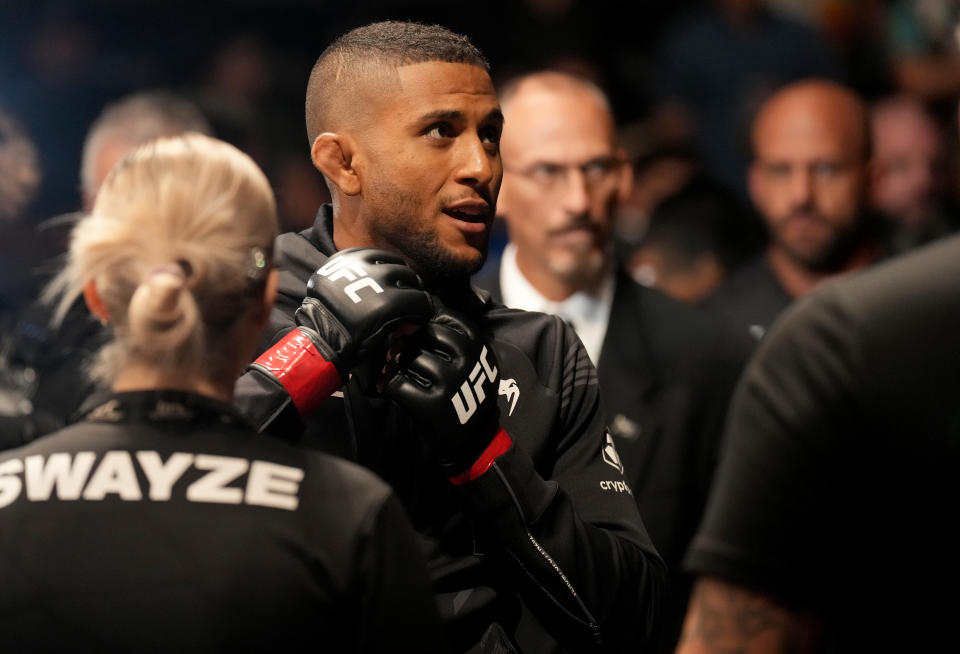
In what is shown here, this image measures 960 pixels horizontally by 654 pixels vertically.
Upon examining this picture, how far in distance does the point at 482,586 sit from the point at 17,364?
1.88 meters

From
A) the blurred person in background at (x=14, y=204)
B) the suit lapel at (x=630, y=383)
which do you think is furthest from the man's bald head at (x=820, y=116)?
the blurred person in background at (x=14, y=204)

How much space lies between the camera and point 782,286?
183 inches

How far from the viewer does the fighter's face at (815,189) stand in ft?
15.4

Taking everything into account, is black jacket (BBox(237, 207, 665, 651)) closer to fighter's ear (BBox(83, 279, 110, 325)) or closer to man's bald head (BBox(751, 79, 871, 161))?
fighter's ear (BBox(83, 279, 110, 325))

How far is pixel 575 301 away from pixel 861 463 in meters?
2.66

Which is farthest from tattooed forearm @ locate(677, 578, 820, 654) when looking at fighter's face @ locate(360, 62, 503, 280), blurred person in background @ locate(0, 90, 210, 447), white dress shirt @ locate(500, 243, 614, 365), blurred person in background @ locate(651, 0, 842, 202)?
blurred person in background @ locate(651, 0, 842, 202)

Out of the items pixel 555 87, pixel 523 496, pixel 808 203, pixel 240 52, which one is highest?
pixel 555 87

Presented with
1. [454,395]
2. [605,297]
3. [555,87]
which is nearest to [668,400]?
[605,297]

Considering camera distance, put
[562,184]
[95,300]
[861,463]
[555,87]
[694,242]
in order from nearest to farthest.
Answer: [861,463]
[95,300]
[562,184]
[555,87]
[694,242]

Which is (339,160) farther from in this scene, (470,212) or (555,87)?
(555,87)

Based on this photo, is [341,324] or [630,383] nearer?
[341,324]

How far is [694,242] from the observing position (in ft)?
18.1

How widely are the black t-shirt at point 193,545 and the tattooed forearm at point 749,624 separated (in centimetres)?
38

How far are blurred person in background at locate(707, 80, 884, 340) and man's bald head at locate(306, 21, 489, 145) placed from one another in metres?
2.31
